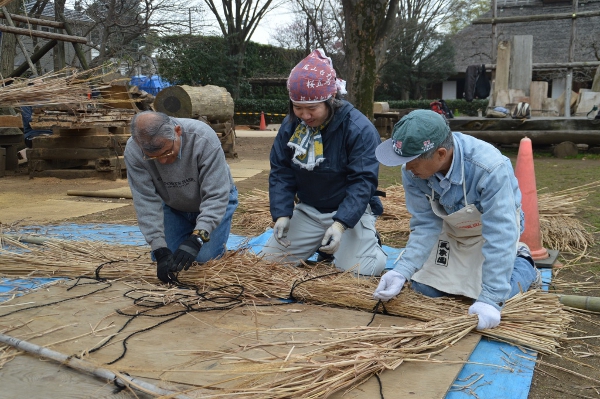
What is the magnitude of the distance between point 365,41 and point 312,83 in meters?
5.86

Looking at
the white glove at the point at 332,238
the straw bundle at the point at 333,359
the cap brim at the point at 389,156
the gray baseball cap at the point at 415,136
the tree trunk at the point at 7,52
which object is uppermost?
the tree trunk at the point at 7,52

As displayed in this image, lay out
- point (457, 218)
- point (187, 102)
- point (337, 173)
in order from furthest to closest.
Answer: point (187, 102)
point (337, 173)
point (457, 218)

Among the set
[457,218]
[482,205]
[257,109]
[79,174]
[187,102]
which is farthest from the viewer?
[257,109]

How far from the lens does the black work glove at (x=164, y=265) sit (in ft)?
9.63

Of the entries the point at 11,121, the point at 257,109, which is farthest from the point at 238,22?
the point at 11,121

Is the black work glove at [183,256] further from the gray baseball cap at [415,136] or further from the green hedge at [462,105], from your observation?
the green hedge at [462,105]

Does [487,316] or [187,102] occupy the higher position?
[187,102]

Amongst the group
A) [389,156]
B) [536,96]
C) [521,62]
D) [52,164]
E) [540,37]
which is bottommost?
[52,164]

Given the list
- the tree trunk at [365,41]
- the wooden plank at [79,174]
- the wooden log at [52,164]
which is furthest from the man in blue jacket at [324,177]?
the wooden log at [52,164]

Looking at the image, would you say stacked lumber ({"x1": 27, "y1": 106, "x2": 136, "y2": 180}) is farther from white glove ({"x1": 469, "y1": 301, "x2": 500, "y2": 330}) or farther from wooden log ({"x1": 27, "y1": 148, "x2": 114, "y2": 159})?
white glove ({"x1": 469, "y1": 301, "x2": 500, "y2": 330})

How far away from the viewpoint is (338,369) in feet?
6.17

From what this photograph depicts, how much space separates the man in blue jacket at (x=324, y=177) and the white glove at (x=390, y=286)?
1.88 ft

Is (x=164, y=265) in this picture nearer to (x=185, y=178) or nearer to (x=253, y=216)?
(x=185, y=178)

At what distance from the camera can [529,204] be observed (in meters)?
3.72
